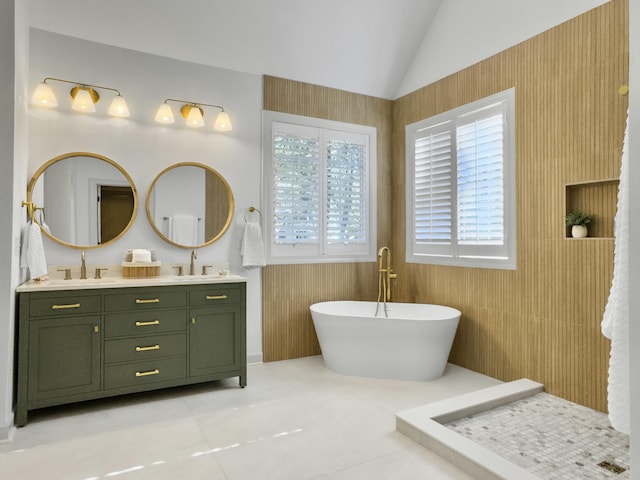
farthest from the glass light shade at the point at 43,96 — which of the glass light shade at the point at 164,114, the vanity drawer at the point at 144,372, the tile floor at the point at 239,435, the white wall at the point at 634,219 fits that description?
the white wall at the point at 634,219

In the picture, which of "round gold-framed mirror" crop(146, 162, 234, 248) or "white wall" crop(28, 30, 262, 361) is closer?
"white wall" crop(28, 30, 262, 361)

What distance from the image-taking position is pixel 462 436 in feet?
7.88

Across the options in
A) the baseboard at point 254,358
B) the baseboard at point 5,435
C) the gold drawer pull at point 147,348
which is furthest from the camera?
the baseboard at point 254,358

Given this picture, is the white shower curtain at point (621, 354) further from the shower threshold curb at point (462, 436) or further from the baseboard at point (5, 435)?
the baseboard at point (5, 435)

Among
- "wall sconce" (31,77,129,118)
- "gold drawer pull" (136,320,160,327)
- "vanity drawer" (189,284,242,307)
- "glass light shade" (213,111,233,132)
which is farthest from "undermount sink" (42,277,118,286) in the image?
"glass light shade" (213,111,233,132)

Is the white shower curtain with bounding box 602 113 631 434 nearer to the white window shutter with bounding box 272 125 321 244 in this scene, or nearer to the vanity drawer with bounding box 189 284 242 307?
the vanity drawer with bounding box 189 284 242 307

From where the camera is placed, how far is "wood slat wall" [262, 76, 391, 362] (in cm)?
412

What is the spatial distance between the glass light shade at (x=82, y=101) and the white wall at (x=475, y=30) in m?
3.04

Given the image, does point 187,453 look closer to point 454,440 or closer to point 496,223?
point 454,440

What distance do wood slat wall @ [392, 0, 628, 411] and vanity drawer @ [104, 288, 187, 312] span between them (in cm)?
247

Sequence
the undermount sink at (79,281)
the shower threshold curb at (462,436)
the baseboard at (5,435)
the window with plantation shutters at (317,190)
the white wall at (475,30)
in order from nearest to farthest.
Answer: the shower threshold curb at (462,436) < the baseboard at (5,435) < the undermount sink at (79,281) < the white wall at (475,30) < the window with plantation shutters at (317,190)

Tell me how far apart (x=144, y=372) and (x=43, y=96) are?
212 centimetres

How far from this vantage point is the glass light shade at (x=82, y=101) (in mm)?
3227

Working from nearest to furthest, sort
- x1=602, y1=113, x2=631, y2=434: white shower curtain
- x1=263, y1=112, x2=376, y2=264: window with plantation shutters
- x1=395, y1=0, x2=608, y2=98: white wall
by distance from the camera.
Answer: x1=602, y1=113, x2=631, y2=434: white shower curtain < x1=395, y1=0, x2=608, y2=98: white wall < x1=263, y1=112, x2=376, y2=264: window with plantation shutters
